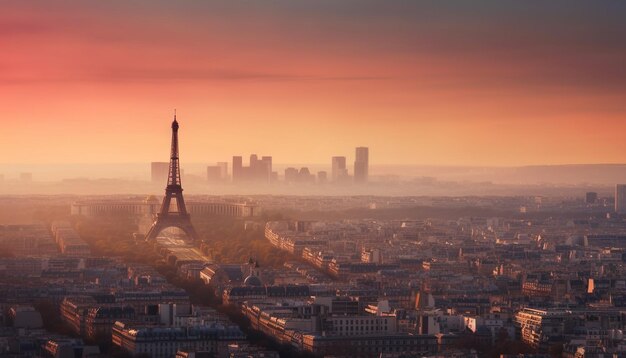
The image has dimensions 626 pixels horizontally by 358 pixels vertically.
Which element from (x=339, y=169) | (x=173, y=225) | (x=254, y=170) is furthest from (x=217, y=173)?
(x=173, y=225)

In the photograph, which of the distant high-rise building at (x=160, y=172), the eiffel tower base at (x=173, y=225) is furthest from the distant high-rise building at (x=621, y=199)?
the eiffel tower base at (x=173, y=225)

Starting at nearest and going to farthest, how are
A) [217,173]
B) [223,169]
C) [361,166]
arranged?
[217,173] < [223,169] < [361,166]

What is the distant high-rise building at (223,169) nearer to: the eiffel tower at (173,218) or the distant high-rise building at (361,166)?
the distant high-rise building at (361,166)

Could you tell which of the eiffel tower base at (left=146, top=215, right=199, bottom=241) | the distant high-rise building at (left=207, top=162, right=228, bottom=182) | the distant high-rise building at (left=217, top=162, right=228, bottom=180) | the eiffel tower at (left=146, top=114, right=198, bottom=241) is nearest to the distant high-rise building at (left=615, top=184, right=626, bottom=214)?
the distant high-rise building at (left=207, top=162, right=228, bottom=182)

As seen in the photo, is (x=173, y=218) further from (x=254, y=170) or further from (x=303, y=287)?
(x=254, y=170)

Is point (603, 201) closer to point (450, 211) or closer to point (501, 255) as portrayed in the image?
point (450, 211)

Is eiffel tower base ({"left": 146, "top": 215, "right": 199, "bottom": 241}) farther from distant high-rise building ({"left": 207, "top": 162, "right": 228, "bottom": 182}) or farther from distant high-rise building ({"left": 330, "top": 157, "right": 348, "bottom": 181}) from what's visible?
distant high-rise building ({"left": 330, "top": 157, "right": 348, "bottom": 181})
